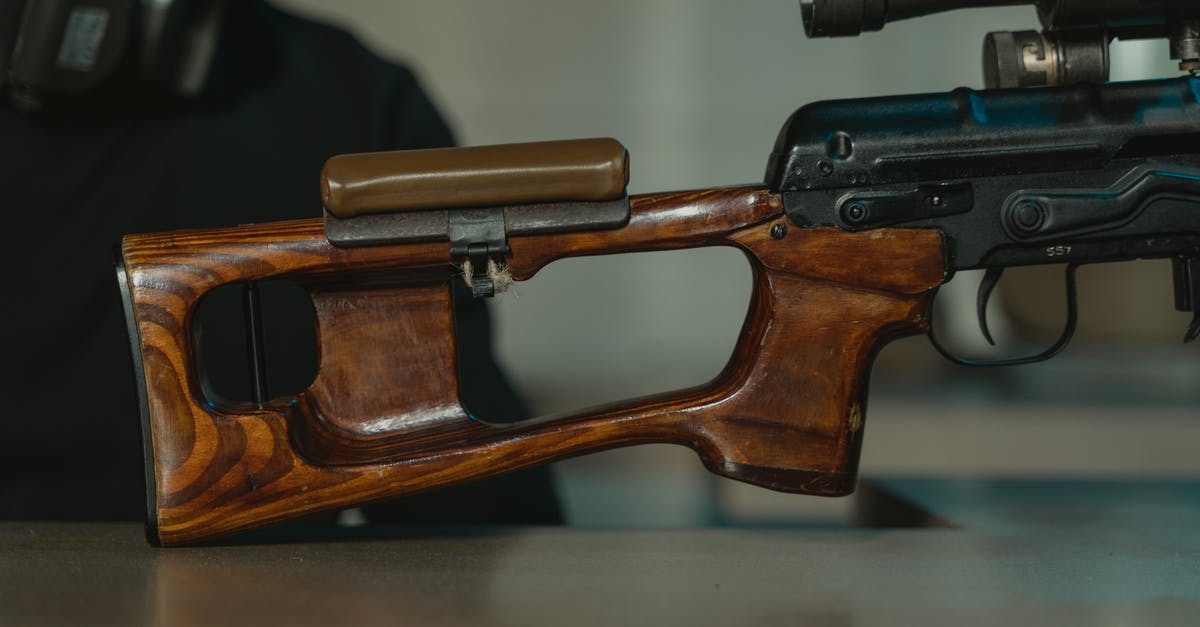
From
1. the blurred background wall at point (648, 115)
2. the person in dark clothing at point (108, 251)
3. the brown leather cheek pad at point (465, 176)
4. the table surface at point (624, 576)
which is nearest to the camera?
the table surface at point (624, 576)

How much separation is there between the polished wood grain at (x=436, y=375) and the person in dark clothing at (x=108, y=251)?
1.40 ft

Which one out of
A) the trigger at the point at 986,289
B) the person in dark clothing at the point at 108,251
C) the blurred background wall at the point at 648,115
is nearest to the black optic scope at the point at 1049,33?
the trigger at the point at 986,289

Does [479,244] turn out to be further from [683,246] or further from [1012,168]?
[1012,168]

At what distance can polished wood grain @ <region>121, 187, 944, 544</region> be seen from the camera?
69 centimetres

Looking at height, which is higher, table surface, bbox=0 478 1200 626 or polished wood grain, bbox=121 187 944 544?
polished wood grain, bbox=121 187 944 544

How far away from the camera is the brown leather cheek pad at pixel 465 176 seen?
2.20 ft

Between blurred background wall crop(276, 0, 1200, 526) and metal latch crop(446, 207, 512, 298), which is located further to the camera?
blurred background wall crop(276, 0, 1200, 526)

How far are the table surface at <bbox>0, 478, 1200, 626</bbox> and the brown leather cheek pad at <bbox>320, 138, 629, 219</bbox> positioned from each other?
22cm

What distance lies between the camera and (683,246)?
2.29 feet

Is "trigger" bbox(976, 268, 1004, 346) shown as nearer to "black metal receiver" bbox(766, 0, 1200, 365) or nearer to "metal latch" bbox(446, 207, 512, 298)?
"black metal receiver" bbox(766, 0, 1200, 365)

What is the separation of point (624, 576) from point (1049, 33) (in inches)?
17.5

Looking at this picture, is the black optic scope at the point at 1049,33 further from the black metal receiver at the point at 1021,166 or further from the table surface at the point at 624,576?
the table surface at the point at 624,576

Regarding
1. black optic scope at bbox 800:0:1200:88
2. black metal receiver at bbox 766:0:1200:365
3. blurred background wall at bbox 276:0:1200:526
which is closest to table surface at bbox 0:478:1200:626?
black metal receiver at bbox 766:0:1200:365

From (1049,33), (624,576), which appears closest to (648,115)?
(1049,33)
